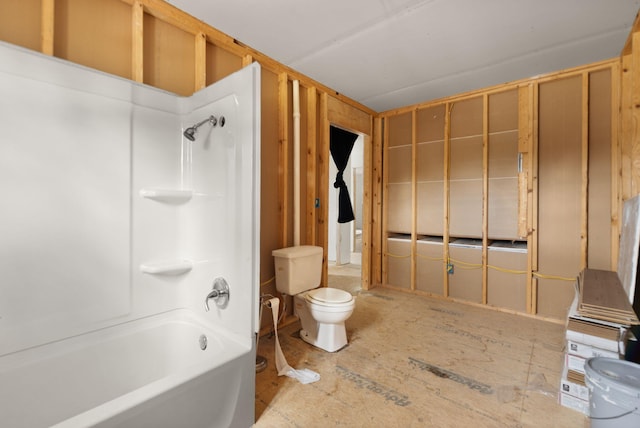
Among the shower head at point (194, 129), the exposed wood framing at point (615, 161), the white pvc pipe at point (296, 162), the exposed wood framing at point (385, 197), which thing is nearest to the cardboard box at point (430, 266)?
the exposed wood framing at point (385, 197)

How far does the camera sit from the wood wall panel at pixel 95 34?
1.52 m

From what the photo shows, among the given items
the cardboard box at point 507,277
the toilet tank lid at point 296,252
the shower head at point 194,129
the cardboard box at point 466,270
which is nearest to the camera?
the shower head at point 194,129

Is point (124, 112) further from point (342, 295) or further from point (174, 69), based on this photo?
point (342, 295)

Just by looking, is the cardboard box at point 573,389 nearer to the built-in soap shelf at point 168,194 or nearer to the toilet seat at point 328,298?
the toilet seat at point 328,298

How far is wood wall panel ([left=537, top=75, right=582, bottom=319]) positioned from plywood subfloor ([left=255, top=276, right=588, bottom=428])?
378 mm

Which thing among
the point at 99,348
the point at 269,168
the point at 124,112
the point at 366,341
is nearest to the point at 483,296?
the point at 366,341

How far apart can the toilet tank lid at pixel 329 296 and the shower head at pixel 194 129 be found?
1.44 metres

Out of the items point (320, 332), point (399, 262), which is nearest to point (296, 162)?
point (320, 332)

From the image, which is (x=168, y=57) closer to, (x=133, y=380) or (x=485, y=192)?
(x=133, y=380)

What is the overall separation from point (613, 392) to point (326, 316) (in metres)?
→ 1.54

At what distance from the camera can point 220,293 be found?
5.28ft

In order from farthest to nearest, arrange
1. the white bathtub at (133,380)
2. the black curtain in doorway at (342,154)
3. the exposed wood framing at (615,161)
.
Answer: the black curtain in doorway at (342,154)
the exposed wood framing at (615,161)
the white bathtub at (133,380)

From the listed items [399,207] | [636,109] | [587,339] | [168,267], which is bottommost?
[587,339]

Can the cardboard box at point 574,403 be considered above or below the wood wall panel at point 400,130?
below
